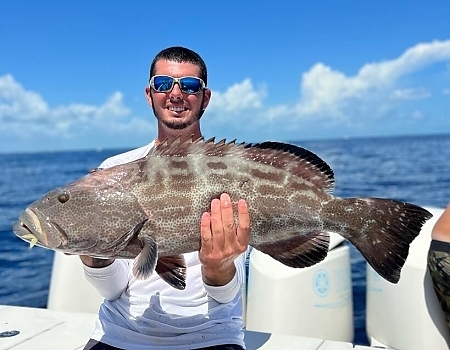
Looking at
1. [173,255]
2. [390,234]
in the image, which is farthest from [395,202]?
[173,255]

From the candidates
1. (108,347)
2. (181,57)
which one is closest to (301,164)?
(181,57)

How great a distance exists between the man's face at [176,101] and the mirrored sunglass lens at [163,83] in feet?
0.09

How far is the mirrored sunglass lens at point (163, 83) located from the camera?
3455mm

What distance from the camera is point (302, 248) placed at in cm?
267

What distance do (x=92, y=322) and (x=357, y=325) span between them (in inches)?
175

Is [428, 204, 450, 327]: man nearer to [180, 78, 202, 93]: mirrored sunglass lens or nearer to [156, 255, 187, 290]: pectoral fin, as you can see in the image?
[180, 78, 202, 93]: mirrored sunglass lens

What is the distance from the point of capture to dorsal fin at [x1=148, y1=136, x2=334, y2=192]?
8.64ft

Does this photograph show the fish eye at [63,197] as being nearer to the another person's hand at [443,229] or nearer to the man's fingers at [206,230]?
the man's fingers at [206,230]

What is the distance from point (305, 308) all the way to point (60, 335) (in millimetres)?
2380

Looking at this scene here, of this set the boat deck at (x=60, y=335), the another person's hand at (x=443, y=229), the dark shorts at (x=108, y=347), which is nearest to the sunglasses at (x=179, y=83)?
the dark shorts at (x=108, y=347)

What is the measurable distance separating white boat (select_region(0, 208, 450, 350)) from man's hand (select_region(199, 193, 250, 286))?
2004 millimetres

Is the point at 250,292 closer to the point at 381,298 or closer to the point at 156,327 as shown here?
the point at 381,298

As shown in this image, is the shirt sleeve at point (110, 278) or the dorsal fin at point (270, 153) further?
the shirt sleeve at point (110, 278)

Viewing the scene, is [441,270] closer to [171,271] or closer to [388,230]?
[388,230]
